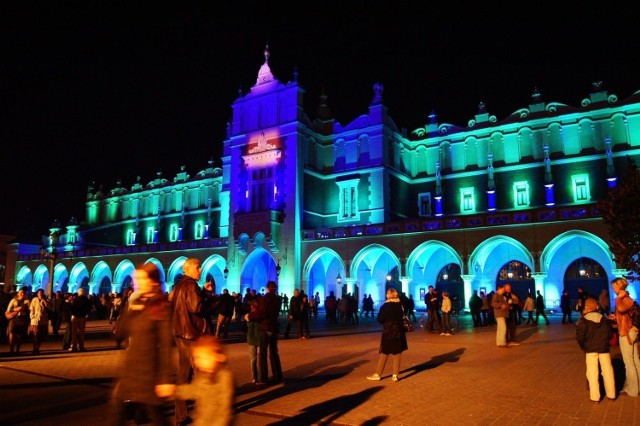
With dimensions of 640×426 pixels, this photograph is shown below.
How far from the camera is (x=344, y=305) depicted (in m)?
24.5

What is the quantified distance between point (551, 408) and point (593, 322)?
1522 mm

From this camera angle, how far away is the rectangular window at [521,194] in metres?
37.1

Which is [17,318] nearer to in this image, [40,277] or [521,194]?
[521,194]

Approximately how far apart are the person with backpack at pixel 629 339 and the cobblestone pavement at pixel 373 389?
0.25m

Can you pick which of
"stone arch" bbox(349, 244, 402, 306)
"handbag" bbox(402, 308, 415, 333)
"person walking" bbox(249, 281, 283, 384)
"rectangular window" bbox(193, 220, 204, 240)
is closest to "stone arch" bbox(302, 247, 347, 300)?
"stone arch" bbox(349, 244, 402, 306)

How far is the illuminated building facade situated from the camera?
3222 cm

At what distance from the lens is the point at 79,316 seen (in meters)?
14.2

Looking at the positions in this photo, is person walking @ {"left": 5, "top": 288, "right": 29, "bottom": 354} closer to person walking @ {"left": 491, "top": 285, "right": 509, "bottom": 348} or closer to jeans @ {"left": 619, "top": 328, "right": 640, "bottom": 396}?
person walking @ {"left": 491, "top": 285, "right": 509, "bottom": 348}

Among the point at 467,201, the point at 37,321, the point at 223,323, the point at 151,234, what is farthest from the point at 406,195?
the point at 37,321

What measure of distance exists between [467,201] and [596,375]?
32.4 m

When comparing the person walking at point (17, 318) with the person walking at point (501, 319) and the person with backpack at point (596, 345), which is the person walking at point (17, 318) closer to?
the person walking at point (501, 319)

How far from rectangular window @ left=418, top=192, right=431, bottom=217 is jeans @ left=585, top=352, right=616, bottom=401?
107ft

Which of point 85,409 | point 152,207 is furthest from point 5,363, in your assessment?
point 152,207

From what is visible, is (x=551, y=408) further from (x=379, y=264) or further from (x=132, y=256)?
(x=132, y=256)
